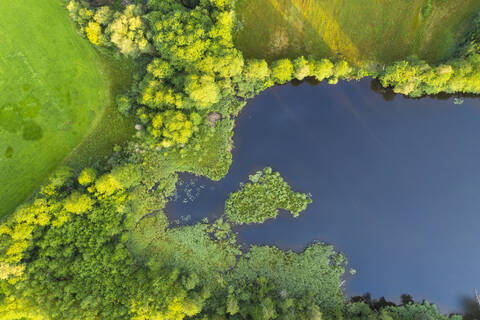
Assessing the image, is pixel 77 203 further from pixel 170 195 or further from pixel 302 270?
pixel 302 270

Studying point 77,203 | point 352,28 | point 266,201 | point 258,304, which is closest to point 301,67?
point 352,28

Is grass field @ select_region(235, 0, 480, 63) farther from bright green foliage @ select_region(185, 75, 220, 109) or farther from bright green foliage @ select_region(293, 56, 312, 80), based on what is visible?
bright green foliage @ select_region(185, 75, 220, 109)

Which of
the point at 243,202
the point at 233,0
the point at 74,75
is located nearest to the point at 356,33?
the point at 233,0

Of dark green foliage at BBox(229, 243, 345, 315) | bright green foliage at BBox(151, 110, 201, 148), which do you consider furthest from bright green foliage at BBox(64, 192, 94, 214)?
dark green foliage at BBox(229, 243, 345, 315)

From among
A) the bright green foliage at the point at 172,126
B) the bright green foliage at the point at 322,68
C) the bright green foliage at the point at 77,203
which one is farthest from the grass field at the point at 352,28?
the bright green foliage at the point at 77,203

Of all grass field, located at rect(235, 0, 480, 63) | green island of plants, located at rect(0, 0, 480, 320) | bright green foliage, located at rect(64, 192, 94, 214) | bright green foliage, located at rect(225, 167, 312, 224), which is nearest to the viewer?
green island of plants, located at rect(0, 0, 480, 320)
